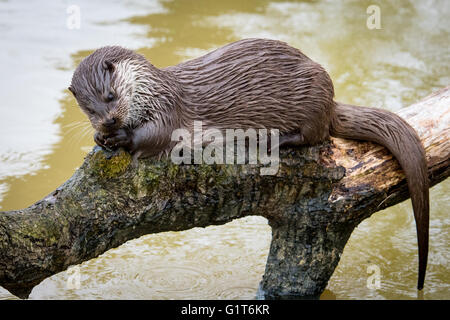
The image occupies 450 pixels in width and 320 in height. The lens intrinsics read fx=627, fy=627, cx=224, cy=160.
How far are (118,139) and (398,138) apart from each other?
1235 millimetres

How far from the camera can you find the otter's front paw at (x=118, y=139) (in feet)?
A: 7.97

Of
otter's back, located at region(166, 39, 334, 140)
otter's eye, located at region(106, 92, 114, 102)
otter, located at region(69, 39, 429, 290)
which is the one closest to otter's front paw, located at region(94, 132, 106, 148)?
otter, located at region(69, 39, 429, 290)

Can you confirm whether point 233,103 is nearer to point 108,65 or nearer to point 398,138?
point 108,65

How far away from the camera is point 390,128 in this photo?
280 centimetres

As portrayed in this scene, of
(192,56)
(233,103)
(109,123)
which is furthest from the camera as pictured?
(192,56)

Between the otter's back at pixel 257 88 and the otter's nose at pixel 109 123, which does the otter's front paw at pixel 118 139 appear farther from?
the otter's back at pixel 257 88

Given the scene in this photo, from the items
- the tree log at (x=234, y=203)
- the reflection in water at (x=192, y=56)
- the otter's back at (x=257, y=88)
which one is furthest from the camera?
the reflection in water at (x=192, y=56)

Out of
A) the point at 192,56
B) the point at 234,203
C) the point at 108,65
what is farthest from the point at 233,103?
the point at 192,56

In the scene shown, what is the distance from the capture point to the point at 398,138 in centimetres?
279

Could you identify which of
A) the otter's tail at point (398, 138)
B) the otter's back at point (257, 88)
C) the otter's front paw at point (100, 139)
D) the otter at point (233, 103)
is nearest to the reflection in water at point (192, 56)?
the otter's front paw at point (100, 139)

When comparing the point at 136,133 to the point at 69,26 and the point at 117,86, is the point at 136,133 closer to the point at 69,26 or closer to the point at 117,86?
the point at 117,86

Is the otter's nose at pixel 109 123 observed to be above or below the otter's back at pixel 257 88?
below

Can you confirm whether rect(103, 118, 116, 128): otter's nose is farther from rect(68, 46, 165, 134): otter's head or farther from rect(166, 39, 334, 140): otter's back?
rect(166, 39, 334, 140): otter's back

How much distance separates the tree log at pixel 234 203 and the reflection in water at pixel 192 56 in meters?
0.30
